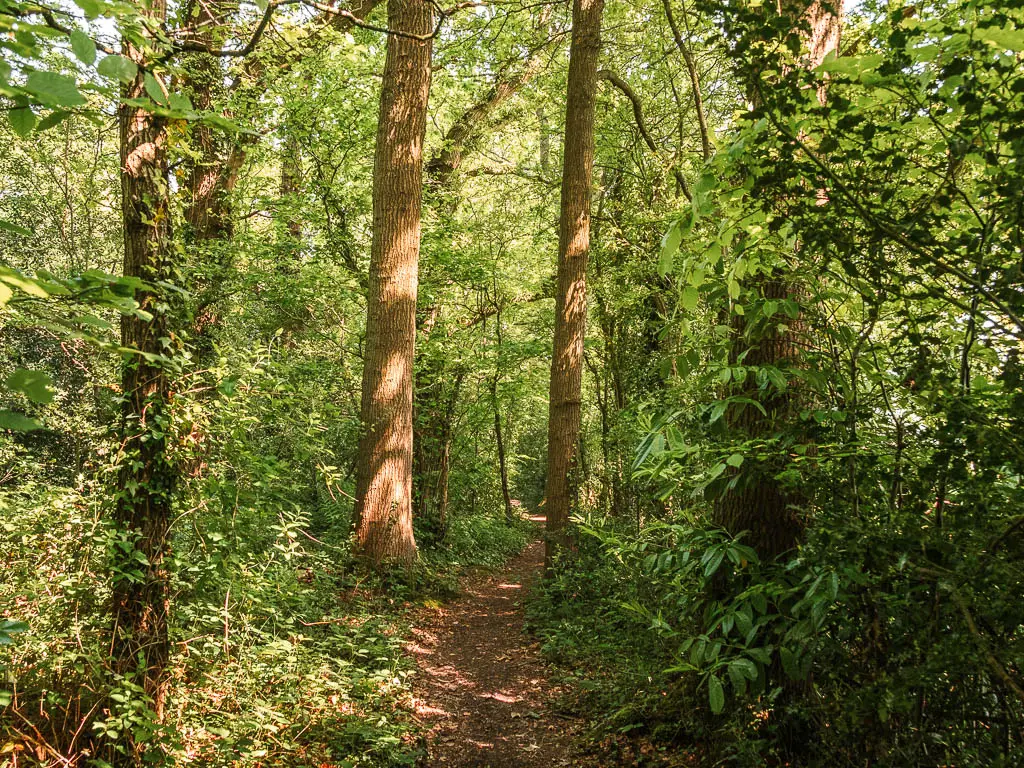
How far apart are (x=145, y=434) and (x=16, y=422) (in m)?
2.47

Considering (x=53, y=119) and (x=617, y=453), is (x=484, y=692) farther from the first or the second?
(x=53, y=119)

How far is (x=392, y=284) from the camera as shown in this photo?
8398 mm

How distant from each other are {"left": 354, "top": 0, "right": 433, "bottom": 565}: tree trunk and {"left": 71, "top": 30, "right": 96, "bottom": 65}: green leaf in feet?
22.1

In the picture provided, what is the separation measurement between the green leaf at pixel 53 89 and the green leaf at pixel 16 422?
75 centimetres

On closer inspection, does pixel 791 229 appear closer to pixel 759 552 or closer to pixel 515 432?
pixel 759 552

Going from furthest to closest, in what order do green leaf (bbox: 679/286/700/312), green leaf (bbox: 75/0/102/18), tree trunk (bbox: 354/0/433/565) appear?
tree trunk (bbox: 354/0/433/565), green leaf (bbox: 679/286/700/312), green leaf (bbox: 75/0/102/18)

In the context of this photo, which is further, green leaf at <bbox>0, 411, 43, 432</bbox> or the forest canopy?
the forest canopy

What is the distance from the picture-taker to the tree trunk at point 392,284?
8281 mm

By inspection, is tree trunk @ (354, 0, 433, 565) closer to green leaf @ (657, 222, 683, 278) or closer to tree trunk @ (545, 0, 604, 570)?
tree trunk @ (545, 0, 604, 570)

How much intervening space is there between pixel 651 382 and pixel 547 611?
14.0 ft

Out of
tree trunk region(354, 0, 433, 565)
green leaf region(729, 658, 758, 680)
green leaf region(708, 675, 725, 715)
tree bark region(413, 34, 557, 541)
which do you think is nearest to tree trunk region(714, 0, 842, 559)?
green leaf region(729, 658, 758, 680)

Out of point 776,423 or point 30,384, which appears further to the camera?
point 776,423

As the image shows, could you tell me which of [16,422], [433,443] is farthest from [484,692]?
[433,443]

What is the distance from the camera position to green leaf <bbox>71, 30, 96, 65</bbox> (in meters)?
1.63
